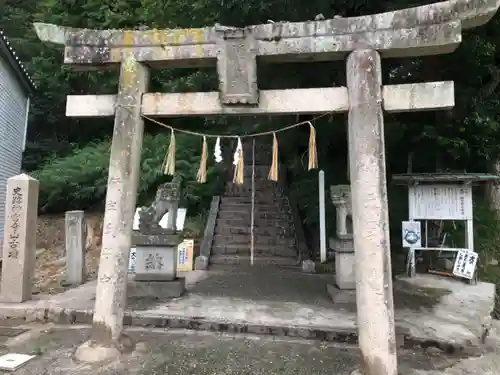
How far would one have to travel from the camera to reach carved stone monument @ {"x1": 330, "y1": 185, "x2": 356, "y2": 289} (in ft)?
25.3

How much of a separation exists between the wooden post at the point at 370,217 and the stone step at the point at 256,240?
7.28 m

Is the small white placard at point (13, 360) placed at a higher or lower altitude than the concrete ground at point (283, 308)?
lower

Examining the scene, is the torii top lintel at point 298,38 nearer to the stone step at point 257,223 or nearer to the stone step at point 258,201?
the stone step at point 257,223

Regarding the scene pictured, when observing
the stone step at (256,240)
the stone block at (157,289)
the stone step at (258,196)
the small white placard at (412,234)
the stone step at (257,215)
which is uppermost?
the stone step at (258,196)

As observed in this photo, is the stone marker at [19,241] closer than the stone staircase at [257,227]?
Yes

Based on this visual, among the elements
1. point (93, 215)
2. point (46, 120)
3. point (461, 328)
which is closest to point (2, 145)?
point (93, 215)

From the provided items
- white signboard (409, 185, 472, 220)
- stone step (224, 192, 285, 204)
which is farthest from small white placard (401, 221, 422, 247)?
stone step (224, 192, 285, 204)

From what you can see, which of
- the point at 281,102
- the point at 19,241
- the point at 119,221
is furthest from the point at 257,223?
the point at 281,102

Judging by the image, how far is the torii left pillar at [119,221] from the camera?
510 centimetres

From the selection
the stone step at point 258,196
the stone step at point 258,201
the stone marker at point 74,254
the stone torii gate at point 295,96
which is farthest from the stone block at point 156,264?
the stone step at point 258,196

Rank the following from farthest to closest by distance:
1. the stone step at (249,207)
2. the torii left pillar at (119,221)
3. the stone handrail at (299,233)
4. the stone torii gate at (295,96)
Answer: the stone step at (249,207)
the stone handrail at (299,233)
the torii left pillar at (119,221)
the stone torii gate at (295,96)

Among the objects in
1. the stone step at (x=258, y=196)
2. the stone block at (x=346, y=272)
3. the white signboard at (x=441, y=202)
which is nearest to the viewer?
the stone block at (x=346, y=272)

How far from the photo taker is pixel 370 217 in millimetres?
4707

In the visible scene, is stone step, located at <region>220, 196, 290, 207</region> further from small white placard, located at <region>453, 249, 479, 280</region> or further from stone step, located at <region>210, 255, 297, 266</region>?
small white placard, located at <region>453, 249, 479, 280</region>
